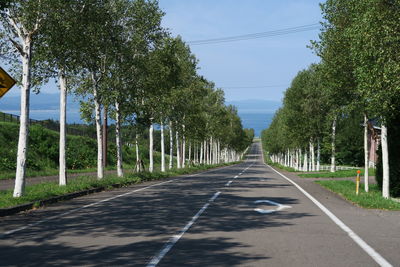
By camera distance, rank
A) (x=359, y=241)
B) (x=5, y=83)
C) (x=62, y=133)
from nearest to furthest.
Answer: (x=359, y=241), (x=5, y=83), (x=62, y=133)

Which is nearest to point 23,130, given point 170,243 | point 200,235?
point 200,235

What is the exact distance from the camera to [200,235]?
9047 millimetres

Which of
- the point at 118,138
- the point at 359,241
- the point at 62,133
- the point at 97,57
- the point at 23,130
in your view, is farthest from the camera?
the point at 118,138

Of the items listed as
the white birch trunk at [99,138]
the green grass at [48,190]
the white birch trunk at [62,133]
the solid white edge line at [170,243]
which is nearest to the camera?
the solid white edge line at [170,243]

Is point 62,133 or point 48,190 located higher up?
point 62,133

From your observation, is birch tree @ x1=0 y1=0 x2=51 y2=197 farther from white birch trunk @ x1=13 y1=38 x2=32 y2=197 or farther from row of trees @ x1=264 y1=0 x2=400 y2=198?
row of trees @ x1=264 y1=0 x2=400 y2=198

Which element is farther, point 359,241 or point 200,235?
point 200,235

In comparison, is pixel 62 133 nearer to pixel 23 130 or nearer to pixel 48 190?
pixel 48 190

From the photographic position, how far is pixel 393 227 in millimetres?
10469

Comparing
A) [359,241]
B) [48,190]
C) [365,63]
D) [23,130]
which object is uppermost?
[365,63]

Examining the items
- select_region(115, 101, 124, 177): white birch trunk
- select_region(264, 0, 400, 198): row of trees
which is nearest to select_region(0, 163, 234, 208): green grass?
select_region(115, 101, 124, 177): white birch trunk

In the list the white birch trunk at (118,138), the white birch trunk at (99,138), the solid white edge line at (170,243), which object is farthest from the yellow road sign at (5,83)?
the white birch trunk at (118,138)

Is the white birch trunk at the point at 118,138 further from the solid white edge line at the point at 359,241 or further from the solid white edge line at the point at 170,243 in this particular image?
the solid white edge line at the point at 359,241

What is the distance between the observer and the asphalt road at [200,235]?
276 inches
